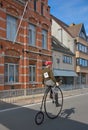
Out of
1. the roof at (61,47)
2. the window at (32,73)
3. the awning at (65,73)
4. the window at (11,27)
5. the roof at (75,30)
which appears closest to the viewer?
the window at (11,27)

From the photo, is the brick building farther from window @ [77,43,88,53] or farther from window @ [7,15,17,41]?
window @ [77,43,88,53]

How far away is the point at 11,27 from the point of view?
75.3 ft

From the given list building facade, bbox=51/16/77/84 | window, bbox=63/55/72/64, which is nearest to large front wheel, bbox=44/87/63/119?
building facade, bbox=51/16/77/84

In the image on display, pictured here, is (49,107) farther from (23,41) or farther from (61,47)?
(61,47)

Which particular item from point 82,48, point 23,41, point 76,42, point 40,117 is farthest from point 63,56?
point 40,117

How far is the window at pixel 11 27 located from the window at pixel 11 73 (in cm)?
245

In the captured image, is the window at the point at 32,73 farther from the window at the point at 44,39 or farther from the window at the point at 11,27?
the window at the point at 11,27

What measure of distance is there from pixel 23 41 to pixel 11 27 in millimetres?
2001

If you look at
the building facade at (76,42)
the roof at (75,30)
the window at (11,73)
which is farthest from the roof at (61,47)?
the window at (11,73)

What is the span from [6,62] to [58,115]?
1315 centimetres

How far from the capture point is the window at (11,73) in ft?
72.8

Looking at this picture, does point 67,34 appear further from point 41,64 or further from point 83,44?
point 41,64

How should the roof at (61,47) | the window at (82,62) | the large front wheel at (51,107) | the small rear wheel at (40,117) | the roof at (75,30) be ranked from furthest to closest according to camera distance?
the roof at (75,30), the window at (82,62), the roof at (61,47), the large front wheel at (51,107), the small rear wheel at (40,117)

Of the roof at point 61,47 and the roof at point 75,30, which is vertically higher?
the roof at point 75,30
